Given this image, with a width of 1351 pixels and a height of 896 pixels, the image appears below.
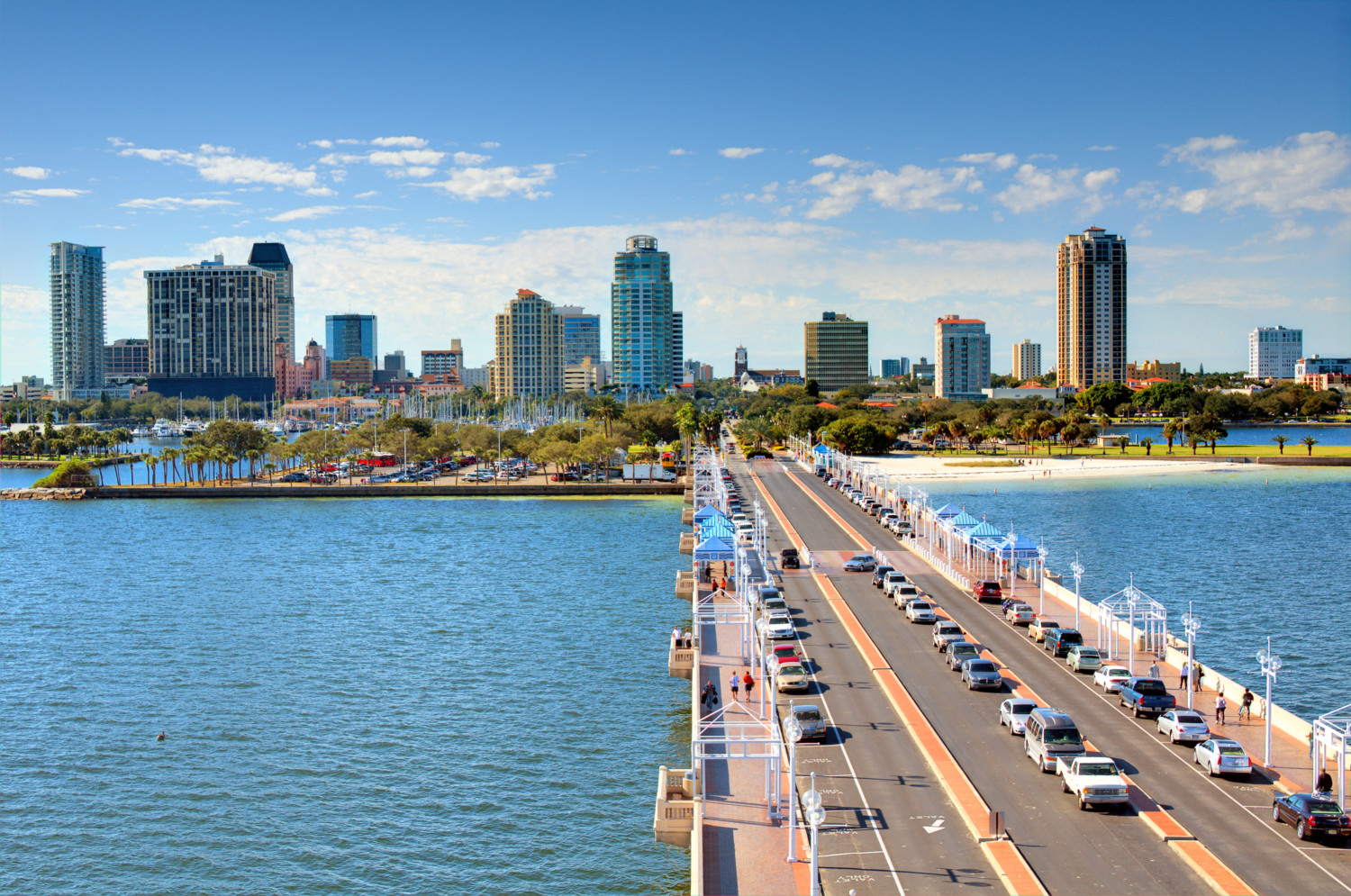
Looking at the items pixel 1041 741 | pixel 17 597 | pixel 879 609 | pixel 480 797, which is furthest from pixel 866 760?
pixel 17 597

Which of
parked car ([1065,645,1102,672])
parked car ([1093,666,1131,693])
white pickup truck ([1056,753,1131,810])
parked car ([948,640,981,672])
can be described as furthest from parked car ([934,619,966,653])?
white pickup truck ([1056,753,1131,810])

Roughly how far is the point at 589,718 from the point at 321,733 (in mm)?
10348

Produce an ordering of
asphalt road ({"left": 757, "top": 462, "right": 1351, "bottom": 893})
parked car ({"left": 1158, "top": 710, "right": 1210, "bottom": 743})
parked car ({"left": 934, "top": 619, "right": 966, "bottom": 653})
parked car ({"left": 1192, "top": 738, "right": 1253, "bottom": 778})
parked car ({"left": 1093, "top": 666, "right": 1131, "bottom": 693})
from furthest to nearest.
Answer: parked car ({"left": 934, "top": 619, "right": 966, "bottom": 653}), parked car ({"left": 1093, "top": 666, "right": 1131, "bottom": 693}), parked car ({"left": 1158, "top": 710, "right": 1210, "bottom": 743}), parked car ({"left": 1192, "top": 738, "right": 1253, "bottom": 778}), asphalt road ({"left": 757, "top": 462, "right": 1351, "bottom": 893})

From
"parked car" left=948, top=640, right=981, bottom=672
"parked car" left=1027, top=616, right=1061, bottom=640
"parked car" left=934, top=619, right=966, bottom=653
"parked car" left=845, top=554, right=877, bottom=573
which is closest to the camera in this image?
"parked car" left=948, top=640, right=981, bottom=672

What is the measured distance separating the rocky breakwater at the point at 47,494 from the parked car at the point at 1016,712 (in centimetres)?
13082

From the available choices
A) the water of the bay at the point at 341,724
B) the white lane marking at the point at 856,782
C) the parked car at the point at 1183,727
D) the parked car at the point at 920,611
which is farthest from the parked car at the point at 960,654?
the water of the bay at the point at 341,724

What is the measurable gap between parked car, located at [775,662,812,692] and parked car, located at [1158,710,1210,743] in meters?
11.3

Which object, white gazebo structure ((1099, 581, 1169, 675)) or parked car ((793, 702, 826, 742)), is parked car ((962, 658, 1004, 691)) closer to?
white gazebo structure ((1099, 581, 1169, 675))

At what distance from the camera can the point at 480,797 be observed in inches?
1364

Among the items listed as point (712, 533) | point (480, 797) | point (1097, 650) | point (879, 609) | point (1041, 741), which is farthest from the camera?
point (712, 533)

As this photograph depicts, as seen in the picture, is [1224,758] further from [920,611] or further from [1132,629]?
[920,611]

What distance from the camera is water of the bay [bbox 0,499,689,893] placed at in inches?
1215

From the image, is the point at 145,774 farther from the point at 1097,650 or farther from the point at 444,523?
the point at 444,523

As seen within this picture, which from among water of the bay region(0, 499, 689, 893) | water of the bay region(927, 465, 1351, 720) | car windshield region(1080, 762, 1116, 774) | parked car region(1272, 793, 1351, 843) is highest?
car windshield region(1080, 762, 1116, 774)
